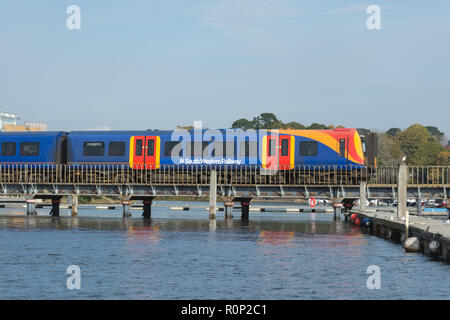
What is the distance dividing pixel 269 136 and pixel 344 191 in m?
7.48

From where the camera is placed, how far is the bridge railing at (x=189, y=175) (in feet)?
199

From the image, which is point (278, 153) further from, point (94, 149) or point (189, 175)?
point (94, 149)

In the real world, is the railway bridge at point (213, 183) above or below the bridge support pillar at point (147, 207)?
above

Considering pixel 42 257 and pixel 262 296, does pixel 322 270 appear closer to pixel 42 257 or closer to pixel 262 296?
pixel 262 296

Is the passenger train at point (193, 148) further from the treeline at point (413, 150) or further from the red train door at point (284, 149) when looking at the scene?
the treeline at point (413, 150)

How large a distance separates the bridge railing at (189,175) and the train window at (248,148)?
1128 mm

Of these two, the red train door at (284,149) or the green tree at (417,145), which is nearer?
the red train door at (284,149)

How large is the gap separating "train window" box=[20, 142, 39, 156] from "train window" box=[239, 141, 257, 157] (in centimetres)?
1769

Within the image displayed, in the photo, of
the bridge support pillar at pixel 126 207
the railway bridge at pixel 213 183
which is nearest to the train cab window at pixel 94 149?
the railway bridge at pixel 213 183

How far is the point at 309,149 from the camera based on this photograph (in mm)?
60344

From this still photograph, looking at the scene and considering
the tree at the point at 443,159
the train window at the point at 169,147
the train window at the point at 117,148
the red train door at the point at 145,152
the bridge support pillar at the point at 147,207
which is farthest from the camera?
the tree at the point at 443,159

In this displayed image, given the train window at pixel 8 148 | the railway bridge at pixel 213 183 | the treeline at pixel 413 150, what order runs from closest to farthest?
the railway bridge at pixel 213 183 → the train window at pixel 8 148 → the treeline at pixel 413 150

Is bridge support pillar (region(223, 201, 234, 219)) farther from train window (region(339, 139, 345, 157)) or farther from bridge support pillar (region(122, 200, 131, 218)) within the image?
train window (region(339, 139, 345, 157))
